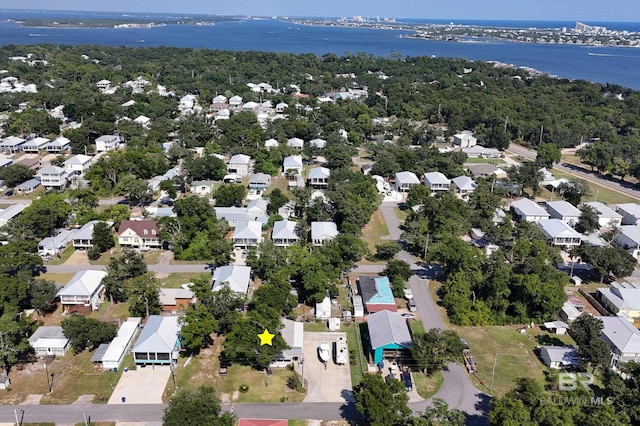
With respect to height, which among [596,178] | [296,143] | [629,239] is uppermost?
[296,143]

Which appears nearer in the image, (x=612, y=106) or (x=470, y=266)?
(x=470, y=266)

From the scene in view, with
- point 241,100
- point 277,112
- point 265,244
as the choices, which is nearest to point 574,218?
point 265,244

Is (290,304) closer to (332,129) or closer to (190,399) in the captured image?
(190,399)

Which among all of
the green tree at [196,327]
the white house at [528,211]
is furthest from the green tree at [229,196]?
the white house at [528,211]

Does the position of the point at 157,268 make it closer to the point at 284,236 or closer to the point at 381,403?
the point at 284,236

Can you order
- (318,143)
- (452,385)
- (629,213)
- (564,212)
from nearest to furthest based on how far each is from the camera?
(452,385) → (564,212) → (629,213) → (318,143)

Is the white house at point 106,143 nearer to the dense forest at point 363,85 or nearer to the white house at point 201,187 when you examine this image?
the dense forest at point 363,85

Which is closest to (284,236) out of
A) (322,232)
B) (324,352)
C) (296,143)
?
(322,232)
